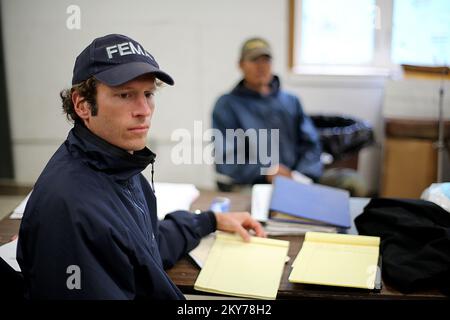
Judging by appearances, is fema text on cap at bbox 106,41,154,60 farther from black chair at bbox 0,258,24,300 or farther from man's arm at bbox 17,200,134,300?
black chair at bbox 0,258,24,300

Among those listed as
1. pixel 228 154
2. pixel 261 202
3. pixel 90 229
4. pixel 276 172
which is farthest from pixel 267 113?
pixel 90 229

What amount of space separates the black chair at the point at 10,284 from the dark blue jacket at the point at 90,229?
0.04 m

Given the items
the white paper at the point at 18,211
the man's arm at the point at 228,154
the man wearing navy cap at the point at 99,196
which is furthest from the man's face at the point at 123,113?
the man's arm at the point at 228,154

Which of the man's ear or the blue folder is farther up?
the man's ear

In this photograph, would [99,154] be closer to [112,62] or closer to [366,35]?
[112,62]

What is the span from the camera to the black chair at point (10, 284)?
3.76ft

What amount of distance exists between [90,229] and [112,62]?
348mm

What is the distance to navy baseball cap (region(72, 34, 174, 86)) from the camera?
3.71 ft

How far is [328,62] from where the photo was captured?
12.1 ft

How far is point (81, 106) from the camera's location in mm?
1187

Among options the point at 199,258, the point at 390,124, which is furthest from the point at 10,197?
the point at 390,124

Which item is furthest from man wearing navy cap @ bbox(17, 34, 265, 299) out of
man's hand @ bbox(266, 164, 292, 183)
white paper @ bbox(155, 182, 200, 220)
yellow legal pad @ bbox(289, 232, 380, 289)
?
man's hand @ bbox(266, 164, 292, 183)

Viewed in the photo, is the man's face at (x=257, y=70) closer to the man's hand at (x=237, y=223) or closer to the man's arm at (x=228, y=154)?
the man's arm at (x=228, y=154)

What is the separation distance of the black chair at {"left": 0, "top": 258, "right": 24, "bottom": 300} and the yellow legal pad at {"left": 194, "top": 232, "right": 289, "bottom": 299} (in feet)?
1.32
